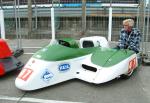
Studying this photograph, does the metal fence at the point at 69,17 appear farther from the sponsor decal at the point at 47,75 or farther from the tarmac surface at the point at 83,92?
the sponsor decal at the point at 47,75

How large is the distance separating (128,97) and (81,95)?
2.45 ft

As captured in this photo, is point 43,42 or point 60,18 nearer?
point 43,42

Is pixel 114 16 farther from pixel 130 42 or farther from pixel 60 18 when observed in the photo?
pixel 130 42

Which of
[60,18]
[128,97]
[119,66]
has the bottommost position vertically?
[128,97]

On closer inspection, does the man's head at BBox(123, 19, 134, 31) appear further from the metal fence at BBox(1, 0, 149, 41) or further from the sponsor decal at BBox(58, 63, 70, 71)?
the metal fence at BBox(1, 0, 149, 41)

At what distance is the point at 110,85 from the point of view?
5.27m

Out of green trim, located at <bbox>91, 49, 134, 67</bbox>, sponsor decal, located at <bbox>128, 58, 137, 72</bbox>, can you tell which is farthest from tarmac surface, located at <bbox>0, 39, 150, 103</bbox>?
green trim, located at <bbox>91, 49, 134, 67</bbox>

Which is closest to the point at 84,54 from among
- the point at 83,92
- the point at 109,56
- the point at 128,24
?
the point at 109,56

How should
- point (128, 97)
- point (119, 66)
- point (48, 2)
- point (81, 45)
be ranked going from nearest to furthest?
point (128, 97) < point (119, 66) < point (81, 45) < point (48, 2)

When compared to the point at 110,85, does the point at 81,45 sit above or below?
above

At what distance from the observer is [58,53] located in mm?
5281

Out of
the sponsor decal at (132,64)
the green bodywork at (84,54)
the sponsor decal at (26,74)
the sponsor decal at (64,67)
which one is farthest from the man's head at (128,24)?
the sponsor decal at (26,74)

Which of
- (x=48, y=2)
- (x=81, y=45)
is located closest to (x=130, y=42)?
(x=81, y=45)

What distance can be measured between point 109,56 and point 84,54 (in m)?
0.46
